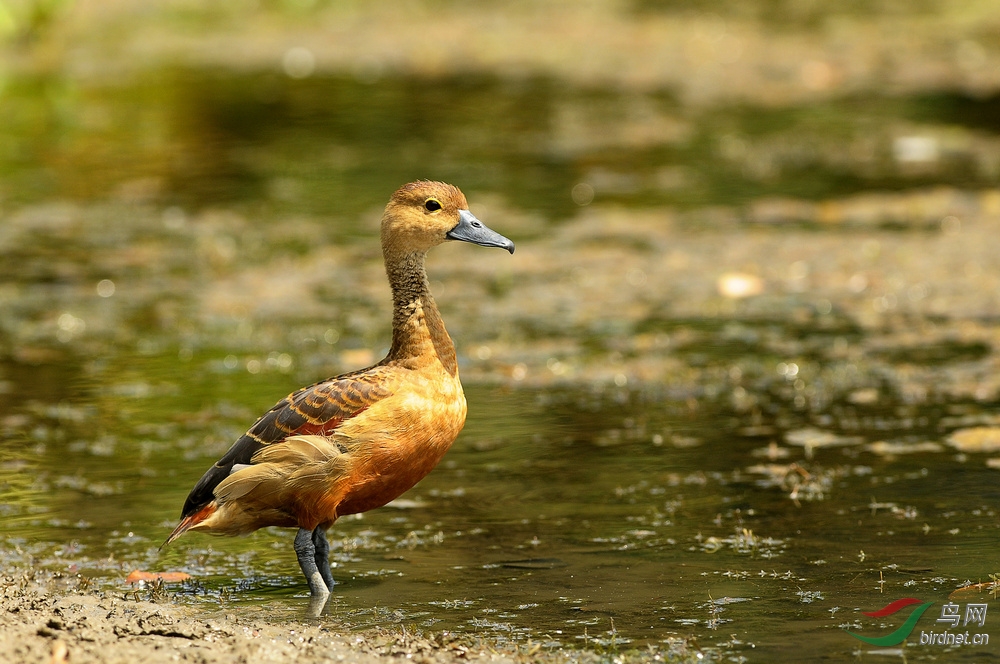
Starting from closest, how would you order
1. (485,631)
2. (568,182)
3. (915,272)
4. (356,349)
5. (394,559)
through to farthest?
(485,631) < (394,559) < (356,349) < (915,272) < (568,182)

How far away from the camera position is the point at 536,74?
19281 millimetres

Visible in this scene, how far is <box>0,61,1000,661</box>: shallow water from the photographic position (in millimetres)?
5777

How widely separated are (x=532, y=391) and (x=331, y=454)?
9.47ft

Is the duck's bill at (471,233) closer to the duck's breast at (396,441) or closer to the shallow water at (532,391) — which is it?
the duck's breast at (396,441)

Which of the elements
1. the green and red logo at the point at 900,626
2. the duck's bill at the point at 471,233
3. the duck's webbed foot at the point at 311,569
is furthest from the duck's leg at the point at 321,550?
the green and red logo at the point at 900,626

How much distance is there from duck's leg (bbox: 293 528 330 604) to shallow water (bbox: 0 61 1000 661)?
0.33ft

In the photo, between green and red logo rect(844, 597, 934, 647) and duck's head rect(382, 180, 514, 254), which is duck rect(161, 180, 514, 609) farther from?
green and red logo rect(844, 597, 934, 647)

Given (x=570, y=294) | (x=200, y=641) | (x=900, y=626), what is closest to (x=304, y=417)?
(x=200, y=641)

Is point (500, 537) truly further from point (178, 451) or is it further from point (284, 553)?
point (178, 451)

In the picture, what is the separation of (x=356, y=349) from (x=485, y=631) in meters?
4.05

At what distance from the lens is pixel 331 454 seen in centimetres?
571

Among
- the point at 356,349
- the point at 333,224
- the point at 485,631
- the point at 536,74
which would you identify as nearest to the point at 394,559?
the point at 485,631

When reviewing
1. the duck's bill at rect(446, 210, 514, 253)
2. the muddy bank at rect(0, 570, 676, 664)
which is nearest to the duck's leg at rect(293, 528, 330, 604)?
the muddy bank at rect(0, 570, 676, 664)

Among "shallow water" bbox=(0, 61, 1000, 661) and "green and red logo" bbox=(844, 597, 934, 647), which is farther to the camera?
"shallow water" bbox=(0, 61, 1000, 661)
